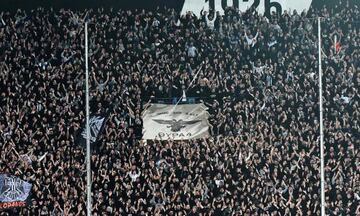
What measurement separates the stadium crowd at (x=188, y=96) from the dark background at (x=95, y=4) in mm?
842

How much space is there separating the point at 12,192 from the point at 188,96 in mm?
8600

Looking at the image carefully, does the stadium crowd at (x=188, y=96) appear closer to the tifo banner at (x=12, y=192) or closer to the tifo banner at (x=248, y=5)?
the tifo banner at (x=12, y=192)

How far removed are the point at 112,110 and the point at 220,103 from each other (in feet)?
14.2

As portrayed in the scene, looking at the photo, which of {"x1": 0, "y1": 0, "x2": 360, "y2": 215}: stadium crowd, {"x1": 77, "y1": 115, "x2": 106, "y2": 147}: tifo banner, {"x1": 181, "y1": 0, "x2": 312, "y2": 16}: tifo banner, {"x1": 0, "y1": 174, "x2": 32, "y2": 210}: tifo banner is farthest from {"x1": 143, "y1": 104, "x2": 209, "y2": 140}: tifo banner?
{"x1": 181, "y1": 0, "x2": 312, "y2": 16}: tifo banner

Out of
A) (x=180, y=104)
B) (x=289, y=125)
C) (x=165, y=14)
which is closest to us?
(x=289, y=125)

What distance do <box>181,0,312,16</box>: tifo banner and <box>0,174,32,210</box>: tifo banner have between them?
1322 cm

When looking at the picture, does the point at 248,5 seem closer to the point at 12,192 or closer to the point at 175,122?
the point at 175,122

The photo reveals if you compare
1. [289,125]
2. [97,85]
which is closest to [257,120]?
[289,125]

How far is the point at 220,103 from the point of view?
36344mm

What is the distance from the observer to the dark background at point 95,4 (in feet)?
133

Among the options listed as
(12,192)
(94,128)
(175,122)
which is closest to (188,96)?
(175,122)

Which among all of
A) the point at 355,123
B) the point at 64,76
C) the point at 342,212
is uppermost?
the point at 64,76

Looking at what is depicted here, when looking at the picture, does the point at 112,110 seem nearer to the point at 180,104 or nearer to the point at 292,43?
the point at 180,104

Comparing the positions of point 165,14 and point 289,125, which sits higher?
point 165,14
